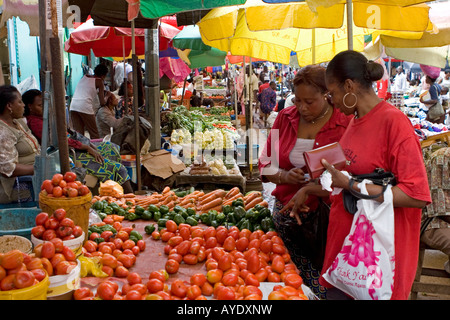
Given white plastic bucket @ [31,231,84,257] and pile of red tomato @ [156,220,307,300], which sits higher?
white plastic bucket @ [31,231,84,257]

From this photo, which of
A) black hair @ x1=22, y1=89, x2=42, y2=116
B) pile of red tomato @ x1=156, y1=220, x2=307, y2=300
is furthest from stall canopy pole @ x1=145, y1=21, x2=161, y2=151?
pile of red tomato @ x1=156, y1=220, x2=307, y2=300

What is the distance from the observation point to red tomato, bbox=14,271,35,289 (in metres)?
1.91

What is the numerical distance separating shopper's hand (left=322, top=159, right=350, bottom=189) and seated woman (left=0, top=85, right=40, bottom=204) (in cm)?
331

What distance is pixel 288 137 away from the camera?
11.2 feet

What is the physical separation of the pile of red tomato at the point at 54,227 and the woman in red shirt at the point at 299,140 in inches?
59.5

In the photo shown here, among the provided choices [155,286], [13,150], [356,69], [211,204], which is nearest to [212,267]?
[155,286]

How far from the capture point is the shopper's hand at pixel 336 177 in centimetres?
238

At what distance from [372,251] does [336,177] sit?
0.43 meters

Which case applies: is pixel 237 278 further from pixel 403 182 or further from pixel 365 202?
pixel 403 182

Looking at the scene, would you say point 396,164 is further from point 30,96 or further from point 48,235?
point 30,96

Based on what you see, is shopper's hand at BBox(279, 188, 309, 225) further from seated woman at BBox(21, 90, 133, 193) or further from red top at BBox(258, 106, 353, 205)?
seated woman at BBox(21, 90, 133, 193)

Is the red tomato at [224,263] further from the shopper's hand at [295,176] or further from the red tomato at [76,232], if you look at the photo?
the red tomato at [76,232]
